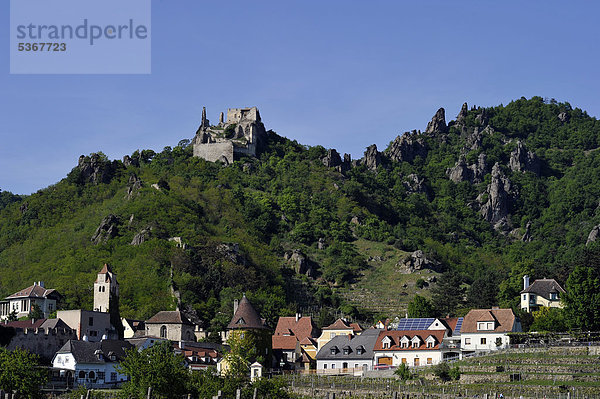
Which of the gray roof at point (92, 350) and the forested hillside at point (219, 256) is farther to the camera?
the forested hillside at point (219, 256)

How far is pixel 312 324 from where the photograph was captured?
12700 cm

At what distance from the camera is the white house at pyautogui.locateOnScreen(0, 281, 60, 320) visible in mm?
124062

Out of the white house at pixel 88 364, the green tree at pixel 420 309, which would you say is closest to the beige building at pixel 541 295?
the green tree at pixel 420 309

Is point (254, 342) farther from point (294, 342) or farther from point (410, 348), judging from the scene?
point (294, 342)

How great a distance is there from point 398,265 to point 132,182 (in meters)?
55.9

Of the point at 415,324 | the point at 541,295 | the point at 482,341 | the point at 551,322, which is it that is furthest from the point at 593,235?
the point at 482,341

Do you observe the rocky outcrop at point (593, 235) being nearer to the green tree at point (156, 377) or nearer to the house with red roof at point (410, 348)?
the house with red roof at point (410, 348)

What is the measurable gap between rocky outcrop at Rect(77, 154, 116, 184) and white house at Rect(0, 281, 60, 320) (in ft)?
223

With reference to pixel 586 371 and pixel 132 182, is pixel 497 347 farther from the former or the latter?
pixel 132 182

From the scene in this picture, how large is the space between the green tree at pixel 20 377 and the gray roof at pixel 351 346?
1400 inches

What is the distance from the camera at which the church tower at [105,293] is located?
117688 mm

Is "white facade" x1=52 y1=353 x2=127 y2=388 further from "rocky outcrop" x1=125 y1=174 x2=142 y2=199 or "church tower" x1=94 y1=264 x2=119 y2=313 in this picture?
"rocky outcrop" x1=125 y1=174 x2=142 y2=199

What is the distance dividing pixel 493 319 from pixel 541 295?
2835 cm

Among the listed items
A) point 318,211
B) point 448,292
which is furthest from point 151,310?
point 318,211
